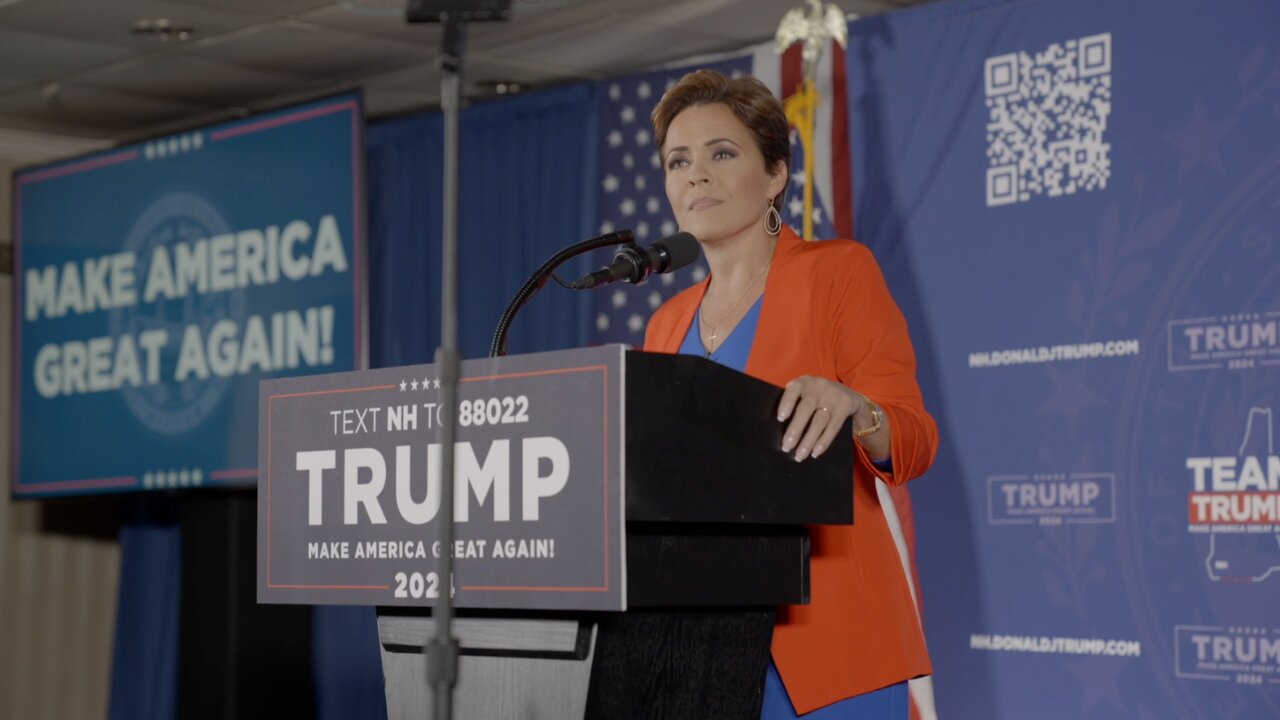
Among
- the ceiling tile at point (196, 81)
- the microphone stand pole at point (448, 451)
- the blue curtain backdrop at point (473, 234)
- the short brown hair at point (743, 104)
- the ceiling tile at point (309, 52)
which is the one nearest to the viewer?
the microphone stand pole at point (448, 451)

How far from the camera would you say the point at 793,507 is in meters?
1.49

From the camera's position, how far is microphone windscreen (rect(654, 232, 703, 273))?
1688 millimetres

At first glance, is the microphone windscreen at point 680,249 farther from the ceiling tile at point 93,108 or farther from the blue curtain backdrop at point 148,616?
the blue curtain backdrop at point 148,616

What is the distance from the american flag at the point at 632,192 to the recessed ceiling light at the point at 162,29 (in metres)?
1.45

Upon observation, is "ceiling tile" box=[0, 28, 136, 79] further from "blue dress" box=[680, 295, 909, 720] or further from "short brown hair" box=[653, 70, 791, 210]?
"blue dress" box=[680, 295, 909, 720]

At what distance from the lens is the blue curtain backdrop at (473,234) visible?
19.0 ft

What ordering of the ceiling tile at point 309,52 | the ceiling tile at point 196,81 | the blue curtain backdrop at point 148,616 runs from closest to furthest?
the ceiling tile at point 309,52 → the ceiling tile at point 196,81 → the blue curtain backdrop at point 148,616

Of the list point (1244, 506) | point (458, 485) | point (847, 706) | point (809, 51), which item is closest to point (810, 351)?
point (847, 706)

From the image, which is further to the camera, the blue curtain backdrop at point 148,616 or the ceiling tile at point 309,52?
the blue curtain backdrop at point 148,616

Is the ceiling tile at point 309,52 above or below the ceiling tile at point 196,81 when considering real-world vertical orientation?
below

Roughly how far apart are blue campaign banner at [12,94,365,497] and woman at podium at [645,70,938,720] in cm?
333

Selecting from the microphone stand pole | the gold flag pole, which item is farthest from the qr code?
the microphone stand pole

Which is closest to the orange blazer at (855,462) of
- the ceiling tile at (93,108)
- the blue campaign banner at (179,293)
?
the blue campaign banner at (179,293)

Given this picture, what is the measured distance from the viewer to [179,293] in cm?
574
